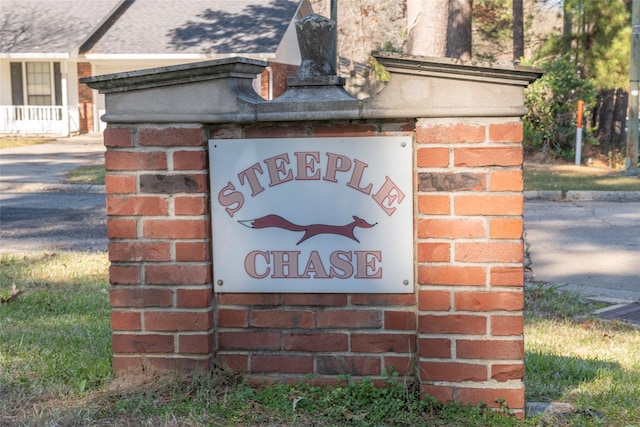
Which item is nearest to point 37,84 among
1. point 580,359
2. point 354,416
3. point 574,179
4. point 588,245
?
point 574,179

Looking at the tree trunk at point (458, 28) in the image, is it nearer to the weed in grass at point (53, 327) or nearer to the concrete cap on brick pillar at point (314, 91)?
the weed in grass at point (53, 327)

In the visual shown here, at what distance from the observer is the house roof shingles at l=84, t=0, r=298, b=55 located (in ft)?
90.4

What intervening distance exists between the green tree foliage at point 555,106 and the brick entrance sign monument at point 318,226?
1516 centimetres

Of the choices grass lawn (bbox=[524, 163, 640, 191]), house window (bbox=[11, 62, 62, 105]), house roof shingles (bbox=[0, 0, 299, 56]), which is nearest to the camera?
grass lawn (bbox=[524, 163, 640, 191])

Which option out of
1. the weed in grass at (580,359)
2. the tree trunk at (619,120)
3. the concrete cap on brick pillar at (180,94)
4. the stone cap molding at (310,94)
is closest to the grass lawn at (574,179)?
the tree trunk at (619,120)

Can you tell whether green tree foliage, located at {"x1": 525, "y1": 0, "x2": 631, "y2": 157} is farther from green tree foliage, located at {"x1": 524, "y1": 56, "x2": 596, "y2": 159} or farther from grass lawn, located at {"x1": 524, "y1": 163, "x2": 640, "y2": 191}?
grass lawn, located at {"x1": 524, "y1": 163, "x2": 640, "y2": 191}

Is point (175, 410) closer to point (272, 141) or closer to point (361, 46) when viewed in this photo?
point (272, 141)

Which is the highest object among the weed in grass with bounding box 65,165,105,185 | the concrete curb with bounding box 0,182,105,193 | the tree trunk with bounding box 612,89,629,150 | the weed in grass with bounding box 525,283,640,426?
the tree trunk with bounding box 612,89,629,150

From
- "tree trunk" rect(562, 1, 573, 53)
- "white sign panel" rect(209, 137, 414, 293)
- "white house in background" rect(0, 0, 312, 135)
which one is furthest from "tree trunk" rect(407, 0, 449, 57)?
"white house in background" rect(0, 0, 312, 135)

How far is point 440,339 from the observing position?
365cm

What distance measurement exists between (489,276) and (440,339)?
0.32 metres

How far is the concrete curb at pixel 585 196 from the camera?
1336 cm

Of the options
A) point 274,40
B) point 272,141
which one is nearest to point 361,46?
point 274,40

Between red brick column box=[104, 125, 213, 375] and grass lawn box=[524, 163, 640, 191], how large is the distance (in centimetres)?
1068
